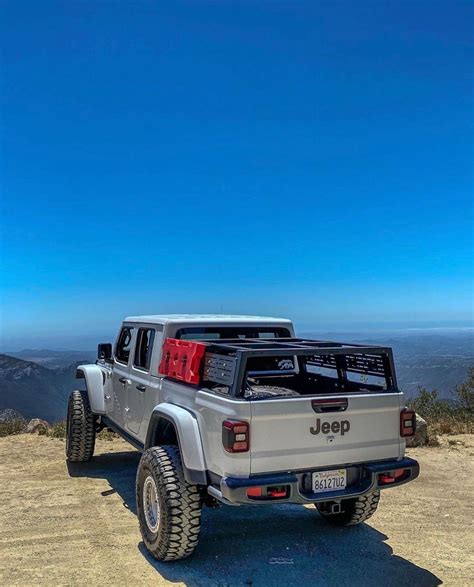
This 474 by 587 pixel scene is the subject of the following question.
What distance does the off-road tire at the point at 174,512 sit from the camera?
4.54 m

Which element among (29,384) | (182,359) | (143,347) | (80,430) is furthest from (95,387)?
(29,384)

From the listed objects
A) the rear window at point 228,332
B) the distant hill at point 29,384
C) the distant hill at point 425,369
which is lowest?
the distant hill at point 29,384

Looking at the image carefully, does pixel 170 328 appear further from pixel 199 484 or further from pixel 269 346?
pixel 199 484

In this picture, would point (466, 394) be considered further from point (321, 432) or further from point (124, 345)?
point (321, 432)

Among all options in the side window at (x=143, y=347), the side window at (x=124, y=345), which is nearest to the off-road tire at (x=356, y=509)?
the side window at (x=143, y=347)

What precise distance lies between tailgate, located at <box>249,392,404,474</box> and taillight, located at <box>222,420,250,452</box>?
0.05 meters

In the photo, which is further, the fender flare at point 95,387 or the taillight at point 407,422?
the fender flare at point 95,387

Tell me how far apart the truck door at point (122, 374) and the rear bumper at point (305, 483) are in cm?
260

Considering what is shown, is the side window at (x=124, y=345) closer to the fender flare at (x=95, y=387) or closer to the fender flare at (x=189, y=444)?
the fender flare at (x=95, y=387)

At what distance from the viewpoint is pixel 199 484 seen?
178 inches

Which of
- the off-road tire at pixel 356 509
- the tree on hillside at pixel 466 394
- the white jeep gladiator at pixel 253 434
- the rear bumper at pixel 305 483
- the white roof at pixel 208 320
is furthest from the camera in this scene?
the tree on hillside at pixel 466 394

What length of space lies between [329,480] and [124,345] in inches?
145

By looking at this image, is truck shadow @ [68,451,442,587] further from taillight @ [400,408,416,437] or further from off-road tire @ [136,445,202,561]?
taillight @ [400,408,416,437]

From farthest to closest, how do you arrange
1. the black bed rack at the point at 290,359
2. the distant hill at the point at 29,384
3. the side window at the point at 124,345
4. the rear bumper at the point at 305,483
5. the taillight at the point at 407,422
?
the distant hill at the point at 29,384, the side window at the point at 124,345, the taillight at the point at 407,422, the black bed rack at the point at 290,359, the rear bumper at the point at 305,483
